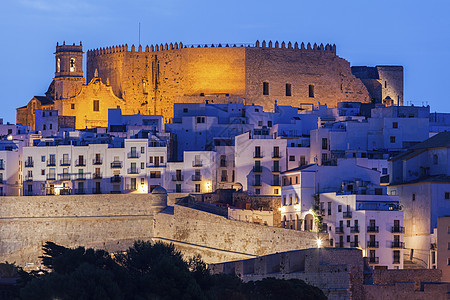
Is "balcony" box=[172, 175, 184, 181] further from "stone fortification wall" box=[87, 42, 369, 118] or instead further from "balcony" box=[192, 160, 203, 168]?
"stone fortification wall" box=[87, 42, 369, 118]

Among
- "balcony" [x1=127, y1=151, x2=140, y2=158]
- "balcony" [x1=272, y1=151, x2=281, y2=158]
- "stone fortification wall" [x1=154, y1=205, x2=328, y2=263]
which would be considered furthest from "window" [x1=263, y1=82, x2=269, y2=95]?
"stone fortification wall" [x1=154, y1=205, x2=328, y2=263]

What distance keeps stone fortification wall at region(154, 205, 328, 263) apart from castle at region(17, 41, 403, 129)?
16.4 meters

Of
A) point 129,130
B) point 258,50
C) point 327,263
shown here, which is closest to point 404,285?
point 327,263

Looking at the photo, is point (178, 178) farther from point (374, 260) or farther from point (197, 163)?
point (374, 260)

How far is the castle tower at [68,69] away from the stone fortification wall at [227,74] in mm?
1463

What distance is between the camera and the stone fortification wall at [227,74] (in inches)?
2906

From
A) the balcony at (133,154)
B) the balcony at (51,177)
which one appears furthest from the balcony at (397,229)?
the balcony at (51,177)

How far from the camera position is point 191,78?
2916 inches

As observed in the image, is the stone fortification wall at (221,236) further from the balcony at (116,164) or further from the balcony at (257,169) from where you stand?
the balcony at (257,169)

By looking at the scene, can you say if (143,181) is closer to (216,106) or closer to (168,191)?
(168,191)

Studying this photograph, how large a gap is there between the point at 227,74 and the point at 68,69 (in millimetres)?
10015

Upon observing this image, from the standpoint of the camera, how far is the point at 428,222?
5288 cm

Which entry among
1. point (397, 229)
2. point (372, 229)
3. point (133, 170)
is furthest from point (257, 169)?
point (397, 229)

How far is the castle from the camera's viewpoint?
7381 centimetres
